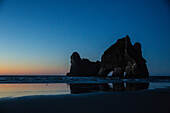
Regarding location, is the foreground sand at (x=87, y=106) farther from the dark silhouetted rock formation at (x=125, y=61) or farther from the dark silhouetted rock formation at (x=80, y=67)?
the dark silhouetted rock formation at (x=80, y=67)

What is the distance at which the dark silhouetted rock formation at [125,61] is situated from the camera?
165ft

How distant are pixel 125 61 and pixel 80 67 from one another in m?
44.9

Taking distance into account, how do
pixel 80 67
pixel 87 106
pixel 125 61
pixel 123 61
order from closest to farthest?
pixel 87 106, pixel 125 61, pixel 123 61, pixel 80 67

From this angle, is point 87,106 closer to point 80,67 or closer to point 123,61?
point 123,61

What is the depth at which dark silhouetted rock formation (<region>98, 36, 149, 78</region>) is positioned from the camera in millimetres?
50400

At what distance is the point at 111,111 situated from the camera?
4.23 m

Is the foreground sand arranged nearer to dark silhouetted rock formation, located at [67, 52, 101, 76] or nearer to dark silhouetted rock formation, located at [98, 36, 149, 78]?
dark silhouetted rock formation, located at [98, 36, 149, 78]

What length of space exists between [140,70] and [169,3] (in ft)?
165

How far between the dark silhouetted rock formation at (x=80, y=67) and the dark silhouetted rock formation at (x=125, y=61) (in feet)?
99.3

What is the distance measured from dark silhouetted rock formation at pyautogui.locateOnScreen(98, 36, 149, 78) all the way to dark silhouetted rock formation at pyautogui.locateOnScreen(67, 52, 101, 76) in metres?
30.3

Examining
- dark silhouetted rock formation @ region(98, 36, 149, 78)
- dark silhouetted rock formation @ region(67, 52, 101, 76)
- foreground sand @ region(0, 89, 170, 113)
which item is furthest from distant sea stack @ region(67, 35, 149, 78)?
foreground sand @ region(0, 89, 170, 113)

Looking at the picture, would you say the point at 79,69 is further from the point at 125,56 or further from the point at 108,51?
the point at 125,56

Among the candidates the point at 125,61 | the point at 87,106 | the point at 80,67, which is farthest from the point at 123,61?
the point at 87,106

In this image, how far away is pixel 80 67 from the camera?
318 feet
